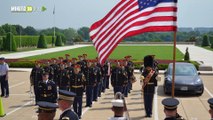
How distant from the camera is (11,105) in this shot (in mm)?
14445

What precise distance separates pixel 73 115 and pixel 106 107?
8759mm

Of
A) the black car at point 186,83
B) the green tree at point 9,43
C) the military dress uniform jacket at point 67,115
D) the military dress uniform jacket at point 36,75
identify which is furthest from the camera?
the green tree at point 9,43

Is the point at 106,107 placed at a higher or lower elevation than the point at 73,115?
lower

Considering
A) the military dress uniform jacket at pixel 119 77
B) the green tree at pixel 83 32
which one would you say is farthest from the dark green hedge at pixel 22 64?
the green tree at pixel 83 32

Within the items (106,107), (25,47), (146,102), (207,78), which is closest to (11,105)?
(106,107)

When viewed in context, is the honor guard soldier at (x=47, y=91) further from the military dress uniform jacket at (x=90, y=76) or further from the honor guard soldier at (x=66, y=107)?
the honor guard soldier at (x=66, y=107)

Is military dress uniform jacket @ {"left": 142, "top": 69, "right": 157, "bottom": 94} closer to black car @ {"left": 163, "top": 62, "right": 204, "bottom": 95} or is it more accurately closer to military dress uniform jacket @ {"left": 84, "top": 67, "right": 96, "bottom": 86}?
military dress uniform jacket @ {"left": 84, "top": 67, "right": 96, "bottom": 86}

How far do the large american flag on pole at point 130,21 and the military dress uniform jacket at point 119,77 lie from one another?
20.4 feet

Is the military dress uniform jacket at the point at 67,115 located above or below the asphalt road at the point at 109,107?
above

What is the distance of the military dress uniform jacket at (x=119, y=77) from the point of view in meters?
14.4

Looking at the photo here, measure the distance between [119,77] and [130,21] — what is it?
6.73 metres

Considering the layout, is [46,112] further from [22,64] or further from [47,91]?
[22,64]

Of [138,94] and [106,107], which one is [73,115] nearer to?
[106,107]

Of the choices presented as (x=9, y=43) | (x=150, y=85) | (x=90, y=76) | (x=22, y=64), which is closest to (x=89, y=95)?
(x=90, y=76)
